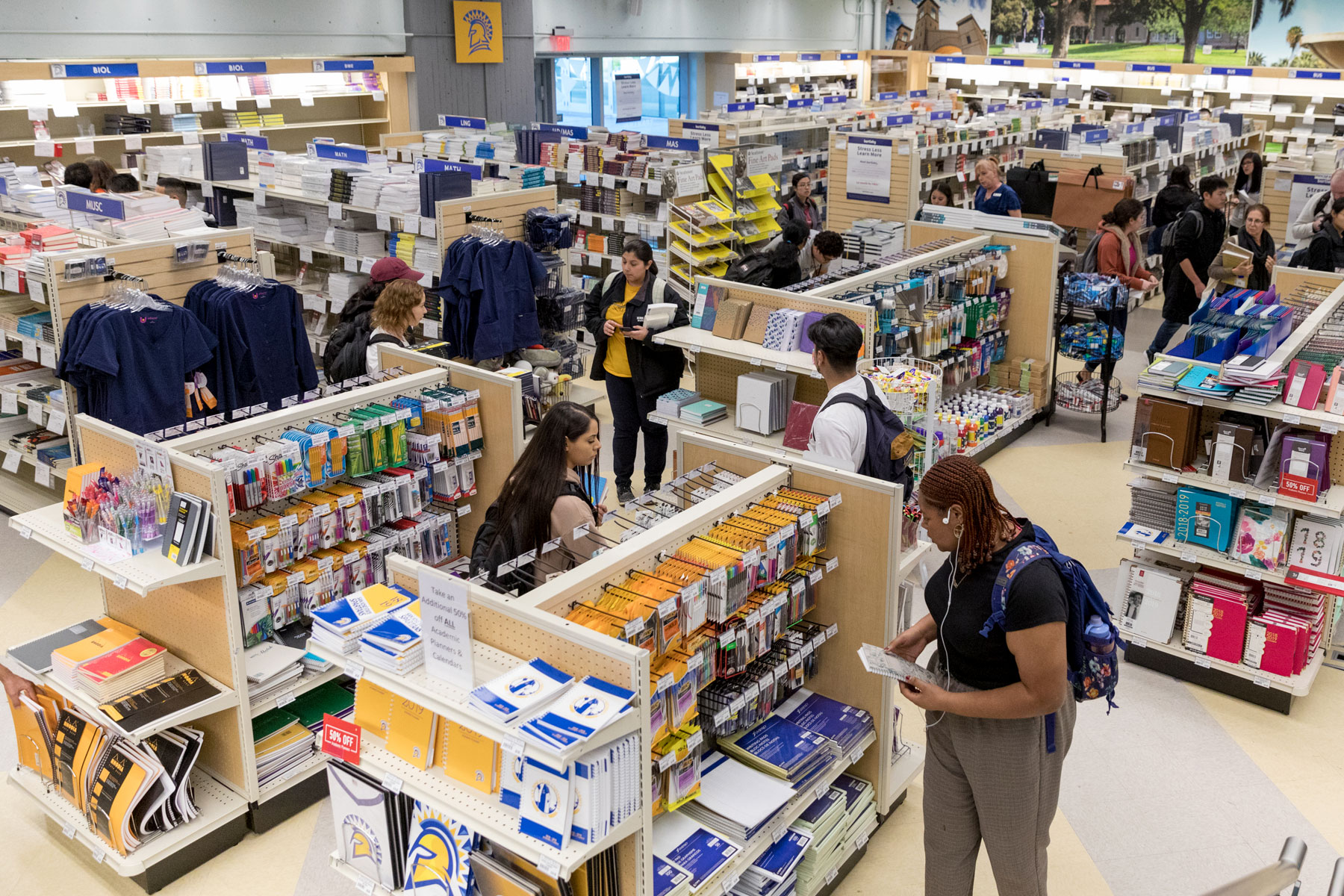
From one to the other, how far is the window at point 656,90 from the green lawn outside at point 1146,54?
311 inches

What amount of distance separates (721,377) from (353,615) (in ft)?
10.9

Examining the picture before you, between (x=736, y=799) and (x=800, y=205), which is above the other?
(x=800, y=205)

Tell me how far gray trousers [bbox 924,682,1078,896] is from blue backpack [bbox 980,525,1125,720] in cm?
9

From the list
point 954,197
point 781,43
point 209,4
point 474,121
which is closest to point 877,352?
point 954,197

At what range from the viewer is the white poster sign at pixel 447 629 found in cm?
276

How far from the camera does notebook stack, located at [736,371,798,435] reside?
5551mm

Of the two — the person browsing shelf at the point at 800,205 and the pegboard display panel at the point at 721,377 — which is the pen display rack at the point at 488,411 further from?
the person browsing shelf at the point at 800,205

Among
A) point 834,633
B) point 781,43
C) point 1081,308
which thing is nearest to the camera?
point 834,633

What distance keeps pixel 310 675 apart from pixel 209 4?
38.5ft

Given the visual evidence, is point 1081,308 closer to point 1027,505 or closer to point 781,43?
point 1027,505

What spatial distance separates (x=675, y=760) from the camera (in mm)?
2980

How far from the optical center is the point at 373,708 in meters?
2.96

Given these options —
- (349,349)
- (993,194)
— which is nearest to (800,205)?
(993,194)

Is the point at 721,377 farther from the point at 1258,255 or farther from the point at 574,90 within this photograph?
the point at 574,90
